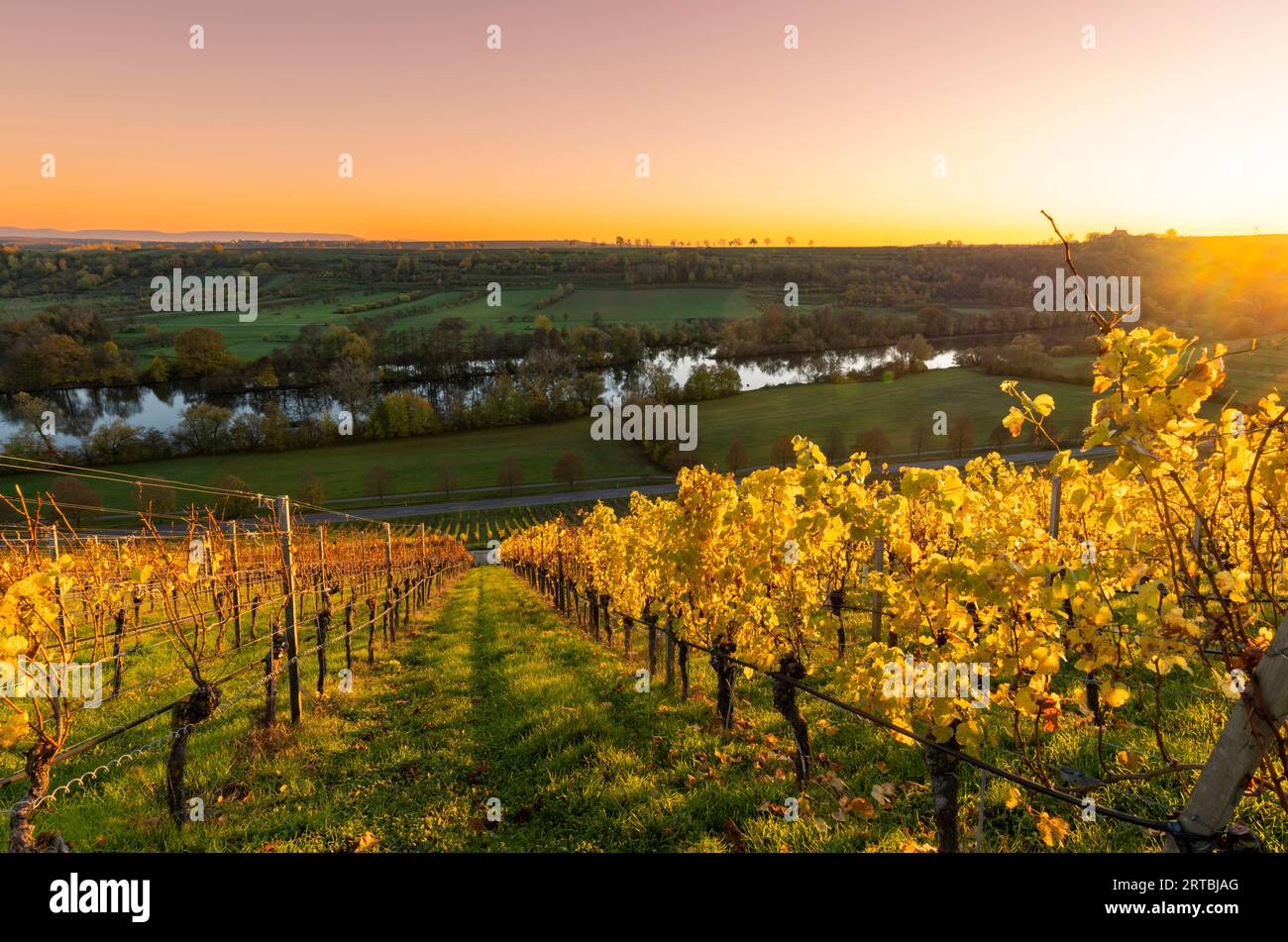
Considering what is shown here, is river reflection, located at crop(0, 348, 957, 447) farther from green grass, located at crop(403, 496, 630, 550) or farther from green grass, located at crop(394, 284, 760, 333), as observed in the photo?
green grass, located at crop(403, 496, 630, 550)

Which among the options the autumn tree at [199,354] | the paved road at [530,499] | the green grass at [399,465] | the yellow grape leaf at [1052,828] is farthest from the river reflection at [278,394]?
the yellow grape leaf at [1052,828]

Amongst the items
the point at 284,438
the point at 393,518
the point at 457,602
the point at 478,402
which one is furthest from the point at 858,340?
the point at 457,602

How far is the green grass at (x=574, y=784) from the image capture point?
514 centimetres

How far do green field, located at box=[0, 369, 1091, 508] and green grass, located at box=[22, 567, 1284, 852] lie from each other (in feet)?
232

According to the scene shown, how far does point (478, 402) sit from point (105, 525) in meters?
56.2

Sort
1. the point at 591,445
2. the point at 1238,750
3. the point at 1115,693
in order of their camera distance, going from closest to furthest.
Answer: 1. the point at 1238,750
2. the point at 1115,693
3. the point at 591,445

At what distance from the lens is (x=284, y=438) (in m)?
91.8

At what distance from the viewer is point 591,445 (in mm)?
91188

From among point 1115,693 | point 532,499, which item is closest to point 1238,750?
point 1115,693

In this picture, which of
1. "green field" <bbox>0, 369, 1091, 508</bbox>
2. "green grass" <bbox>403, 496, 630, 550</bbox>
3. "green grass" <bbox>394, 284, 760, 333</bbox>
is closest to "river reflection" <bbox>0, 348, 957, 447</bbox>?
"green grass" <bbox>394, 284, 760, 333</bbox>

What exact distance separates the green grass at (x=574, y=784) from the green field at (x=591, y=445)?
70.6 m

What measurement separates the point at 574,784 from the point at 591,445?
85.6 m

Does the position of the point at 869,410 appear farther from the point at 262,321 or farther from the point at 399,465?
the point at 262,321

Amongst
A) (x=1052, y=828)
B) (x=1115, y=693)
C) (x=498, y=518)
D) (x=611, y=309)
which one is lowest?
(x=498, y=518)
